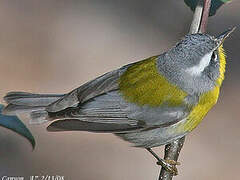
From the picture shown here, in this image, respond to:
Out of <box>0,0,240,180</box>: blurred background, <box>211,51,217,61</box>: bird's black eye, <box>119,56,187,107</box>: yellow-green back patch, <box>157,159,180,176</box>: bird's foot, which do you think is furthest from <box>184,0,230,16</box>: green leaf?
<box>0,0,240,180</box>: blurred background

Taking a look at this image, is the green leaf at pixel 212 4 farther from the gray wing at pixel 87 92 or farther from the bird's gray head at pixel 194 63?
the gray wing at pixel 87 92

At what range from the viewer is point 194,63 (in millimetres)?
3818

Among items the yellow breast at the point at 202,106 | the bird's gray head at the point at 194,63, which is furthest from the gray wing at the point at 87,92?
the yellow breast at the point at 202,106

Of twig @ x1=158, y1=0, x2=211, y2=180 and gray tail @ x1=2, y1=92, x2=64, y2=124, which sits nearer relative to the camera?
twig @ x1=158, y1=0, x2=211, y2=180

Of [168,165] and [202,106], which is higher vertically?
[202,106]

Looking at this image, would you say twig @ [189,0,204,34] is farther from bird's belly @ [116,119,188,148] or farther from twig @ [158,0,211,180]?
bird's belly @ [116,119,188,148]

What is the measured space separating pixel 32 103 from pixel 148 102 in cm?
68

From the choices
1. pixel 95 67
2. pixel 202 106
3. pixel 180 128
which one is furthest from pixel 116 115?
pixel 95 67

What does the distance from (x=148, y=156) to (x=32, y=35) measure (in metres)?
2.05

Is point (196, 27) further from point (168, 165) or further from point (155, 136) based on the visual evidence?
point (168, 165)

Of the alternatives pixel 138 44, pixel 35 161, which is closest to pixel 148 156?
pixel 35 161

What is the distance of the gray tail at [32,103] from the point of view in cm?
401

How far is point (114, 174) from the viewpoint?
6559 mm

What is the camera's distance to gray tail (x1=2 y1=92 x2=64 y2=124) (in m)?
4.01
